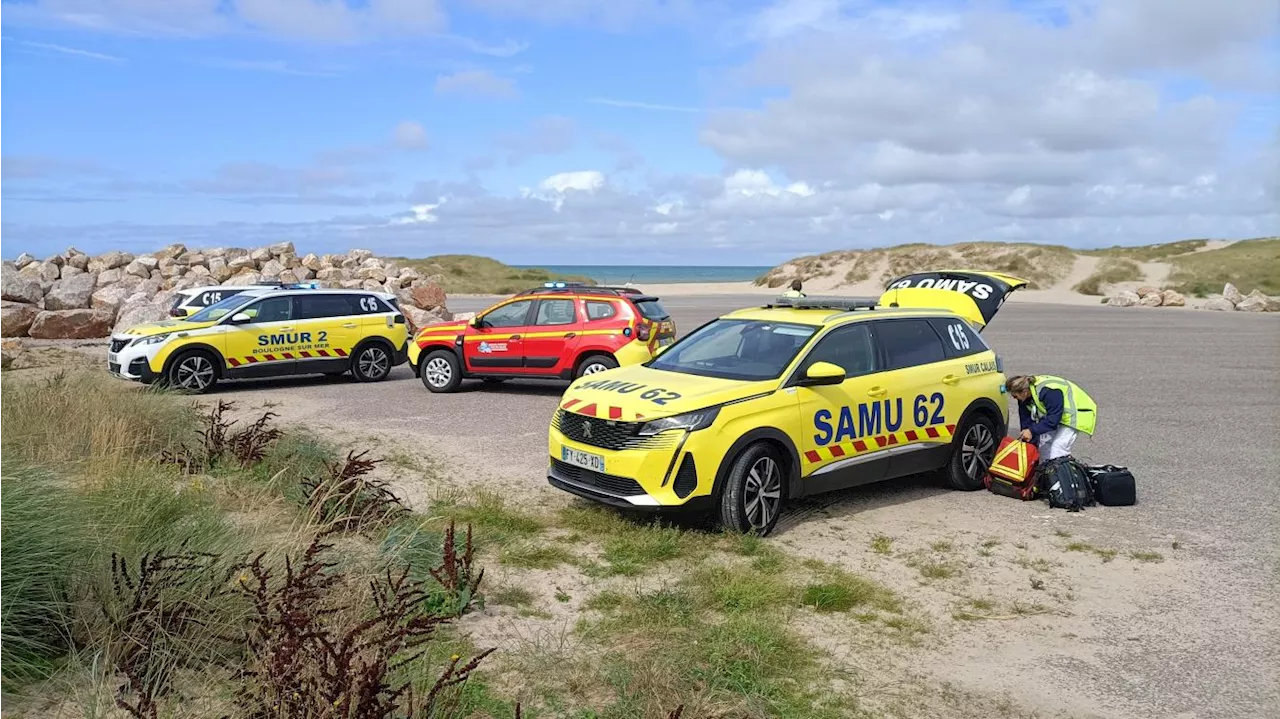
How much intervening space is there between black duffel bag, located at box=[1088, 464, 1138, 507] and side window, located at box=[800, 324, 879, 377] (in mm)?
2254

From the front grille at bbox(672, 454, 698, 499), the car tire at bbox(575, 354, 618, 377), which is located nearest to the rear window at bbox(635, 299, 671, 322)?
the car tire at bbox(575, 354, 618, 377)

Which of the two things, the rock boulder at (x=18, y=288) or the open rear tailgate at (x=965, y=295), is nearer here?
the open rear tailgate at (x=965, y=295)

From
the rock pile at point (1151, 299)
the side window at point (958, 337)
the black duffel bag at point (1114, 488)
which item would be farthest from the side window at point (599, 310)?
the rock pile at point (1151, 299)

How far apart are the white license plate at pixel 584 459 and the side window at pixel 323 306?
10079mm

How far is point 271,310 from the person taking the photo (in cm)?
1608

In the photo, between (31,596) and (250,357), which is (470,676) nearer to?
(31,596)

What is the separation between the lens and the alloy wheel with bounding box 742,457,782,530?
288 inches

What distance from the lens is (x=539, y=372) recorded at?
1490 centimetres

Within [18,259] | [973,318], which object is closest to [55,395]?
[973,318]

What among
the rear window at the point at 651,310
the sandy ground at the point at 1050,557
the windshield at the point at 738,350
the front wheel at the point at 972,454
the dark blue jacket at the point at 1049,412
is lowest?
the sandy ground at the point at 1050,557

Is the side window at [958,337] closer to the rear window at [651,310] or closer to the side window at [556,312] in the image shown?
the rear window at [651,310]

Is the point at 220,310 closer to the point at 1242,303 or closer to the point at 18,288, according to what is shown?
the point at 18,288

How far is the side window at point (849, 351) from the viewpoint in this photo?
319 inches

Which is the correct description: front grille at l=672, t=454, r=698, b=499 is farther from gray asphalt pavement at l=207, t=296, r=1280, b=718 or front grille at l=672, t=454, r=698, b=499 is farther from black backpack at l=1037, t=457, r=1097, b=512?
black backpack at l=1037, t=457, r=1097, b=512
